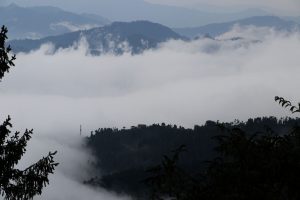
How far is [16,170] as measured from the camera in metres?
16.5

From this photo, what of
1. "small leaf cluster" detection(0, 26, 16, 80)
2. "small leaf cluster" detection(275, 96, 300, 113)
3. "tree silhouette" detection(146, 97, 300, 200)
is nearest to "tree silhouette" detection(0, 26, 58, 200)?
"small leaf cluster" detection(0, 26, 16, 80)

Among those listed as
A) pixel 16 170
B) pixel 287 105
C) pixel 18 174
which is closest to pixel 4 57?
pixel 16 170

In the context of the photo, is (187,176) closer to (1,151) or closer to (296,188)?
(296,188)

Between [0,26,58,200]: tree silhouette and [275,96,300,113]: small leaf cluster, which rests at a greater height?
[275,96,300,113]: small leaf cluster

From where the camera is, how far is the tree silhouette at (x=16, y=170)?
1641 cm

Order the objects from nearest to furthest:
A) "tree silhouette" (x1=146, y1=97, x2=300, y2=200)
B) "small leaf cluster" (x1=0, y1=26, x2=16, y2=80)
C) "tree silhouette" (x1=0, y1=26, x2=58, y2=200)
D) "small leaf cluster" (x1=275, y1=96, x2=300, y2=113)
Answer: "tree silhouette" (x1=146, y1=97, x2=300, y2=200) < "small leaf cluster" (x1=275, y1=96, x2=300, y2=113) < "tree silhouette" (x1=0, y1=26, x2=58, y2=200) < "small leaf cluster" (x1=0, y1=26, x2=16, y2=80)

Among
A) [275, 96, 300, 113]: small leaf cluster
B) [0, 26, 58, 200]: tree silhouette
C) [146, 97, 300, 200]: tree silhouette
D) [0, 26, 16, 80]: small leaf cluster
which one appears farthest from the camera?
[0, 26, 16, 80]: small leaf cluster

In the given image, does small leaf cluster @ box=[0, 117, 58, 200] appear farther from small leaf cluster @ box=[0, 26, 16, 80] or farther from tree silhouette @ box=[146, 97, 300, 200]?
tree silhouette @ box=[146, 97, 300, 200]

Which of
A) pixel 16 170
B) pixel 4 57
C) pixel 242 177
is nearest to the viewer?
pixel 242 177

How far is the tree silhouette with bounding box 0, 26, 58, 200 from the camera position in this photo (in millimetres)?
16406

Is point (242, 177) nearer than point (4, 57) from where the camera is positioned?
Yes

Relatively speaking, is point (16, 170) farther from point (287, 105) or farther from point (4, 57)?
point (287, 105)

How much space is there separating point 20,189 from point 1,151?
135 centimetres

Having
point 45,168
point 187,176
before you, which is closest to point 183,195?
point 187,176
